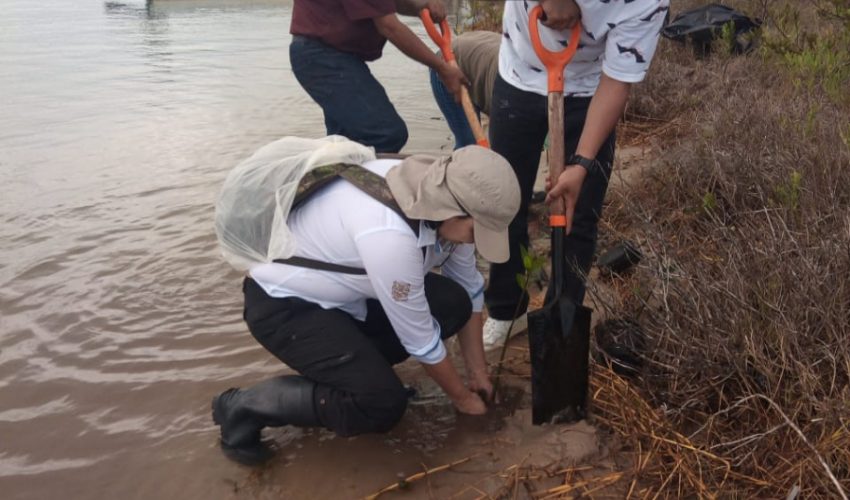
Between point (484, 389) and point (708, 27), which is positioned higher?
point (708, 27)

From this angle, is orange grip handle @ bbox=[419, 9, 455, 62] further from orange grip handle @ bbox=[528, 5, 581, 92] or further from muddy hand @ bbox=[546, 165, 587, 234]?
muddy hand @ bbox=[546, 165, 587, 234]

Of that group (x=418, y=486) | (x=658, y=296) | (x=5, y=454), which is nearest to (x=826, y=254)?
(x=658, y=296)

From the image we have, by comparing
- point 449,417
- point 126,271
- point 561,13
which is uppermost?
point 561,13

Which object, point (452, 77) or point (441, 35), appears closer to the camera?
point (452, 77)

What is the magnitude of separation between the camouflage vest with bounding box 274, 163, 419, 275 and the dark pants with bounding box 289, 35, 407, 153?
1.22 metres

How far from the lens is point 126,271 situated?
392 centimetres

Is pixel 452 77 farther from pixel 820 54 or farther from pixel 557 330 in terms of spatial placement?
pixel 820 54

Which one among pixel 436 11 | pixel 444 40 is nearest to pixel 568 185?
pixel 444 40

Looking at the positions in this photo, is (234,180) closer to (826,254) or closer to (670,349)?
(670,349)

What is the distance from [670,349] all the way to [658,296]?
232mm

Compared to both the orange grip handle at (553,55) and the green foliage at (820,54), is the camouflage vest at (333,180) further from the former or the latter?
the green foliage at (820,54)

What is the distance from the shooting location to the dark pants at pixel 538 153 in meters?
2.62

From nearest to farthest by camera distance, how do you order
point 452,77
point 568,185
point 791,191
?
1. point 568,185
2. point 791,191
3. point 452,77

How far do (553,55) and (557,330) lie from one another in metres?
0.93
